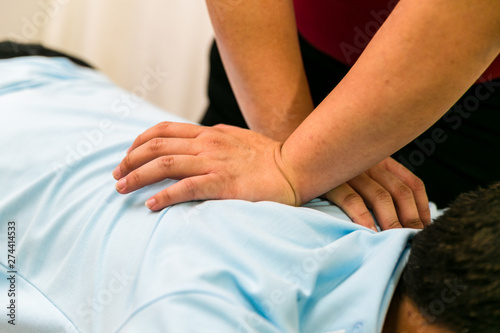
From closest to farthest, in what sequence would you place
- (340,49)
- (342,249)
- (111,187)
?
(342,249) → (111,187) → (340,49)

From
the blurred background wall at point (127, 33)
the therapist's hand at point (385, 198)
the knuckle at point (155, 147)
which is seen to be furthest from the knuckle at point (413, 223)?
the blurred background wall at point (127, 33)

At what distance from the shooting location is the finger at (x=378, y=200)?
3.15 feet

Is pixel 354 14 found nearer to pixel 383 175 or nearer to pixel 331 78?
pixel 331 78

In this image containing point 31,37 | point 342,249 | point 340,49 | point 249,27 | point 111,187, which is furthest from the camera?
point 31,37

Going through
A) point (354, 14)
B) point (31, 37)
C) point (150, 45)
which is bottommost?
point (31, 37)

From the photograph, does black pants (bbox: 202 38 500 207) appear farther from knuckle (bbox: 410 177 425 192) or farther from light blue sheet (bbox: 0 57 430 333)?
light blue sheet (bbox: 0 57 430 333)

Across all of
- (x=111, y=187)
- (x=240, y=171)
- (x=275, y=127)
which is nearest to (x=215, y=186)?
(x=240, y=171)

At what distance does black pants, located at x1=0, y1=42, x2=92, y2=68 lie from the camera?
134 centimetres

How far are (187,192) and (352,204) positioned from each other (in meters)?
0.29

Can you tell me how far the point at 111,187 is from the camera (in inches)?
36.5

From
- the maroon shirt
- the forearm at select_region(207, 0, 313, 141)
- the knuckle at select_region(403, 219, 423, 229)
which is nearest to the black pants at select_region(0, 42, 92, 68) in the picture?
the forearm at select_region(207, 0, 313, 141)

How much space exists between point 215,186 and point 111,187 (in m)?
0.19

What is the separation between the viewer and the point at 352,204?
961mm

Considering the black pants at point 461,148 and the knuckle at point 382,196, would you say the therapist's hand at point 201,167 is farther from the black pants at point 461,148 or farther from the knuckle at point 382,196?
the black pants at point 461,148
